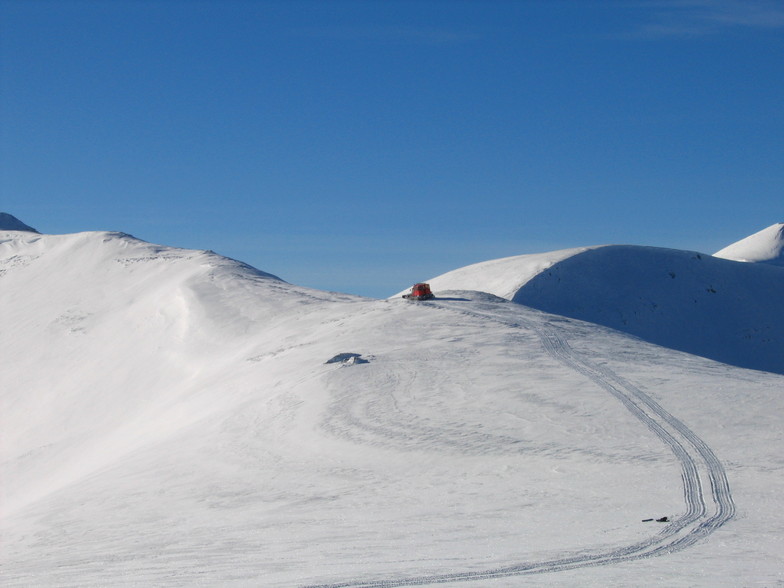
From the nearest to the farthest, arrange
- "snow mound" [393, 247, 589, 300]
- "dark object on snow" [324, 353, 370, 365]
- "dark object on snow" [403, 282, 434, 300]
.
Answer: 1. "dark object on snow" [324, 353, 370, 365]
2. "dark object on snow" [403, 282, 434, 300]
3. "snow mound" [393, 247, 589, 300]

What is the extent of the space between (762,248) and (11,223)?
85.6 meters

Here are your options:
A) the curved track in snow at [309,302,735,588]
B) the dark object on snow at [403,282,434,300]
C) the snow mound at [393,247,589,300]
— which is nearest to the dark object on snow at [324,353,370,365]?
the curved track in snow at [309,302,735,588]

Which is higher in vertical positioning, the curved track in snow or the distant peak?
the distant peak

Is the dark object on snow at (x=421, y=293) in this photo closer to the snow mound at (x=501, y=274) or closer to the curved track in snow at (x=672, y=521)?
the curved track in snow at (x=672, y=521)

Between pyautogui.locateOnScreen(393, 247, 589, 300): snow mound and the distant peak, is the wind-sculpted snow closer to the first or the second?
pyautogui.locateOnScreen(393, 247, 589, 300): snow mound

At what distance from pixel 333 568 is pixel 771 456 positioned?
11.5 m

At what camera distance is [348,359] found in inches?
1255

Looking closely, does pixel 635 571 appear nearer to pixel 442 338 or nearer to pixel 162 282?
pixel 442 338

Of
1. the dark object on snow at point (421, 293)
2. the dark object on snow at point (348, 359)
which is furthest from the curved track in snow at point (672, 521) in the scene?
the dark object on snow at point (421, 293)

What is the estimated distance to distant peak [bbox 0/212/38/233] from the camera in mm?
97500

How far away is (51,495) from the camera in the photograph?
25.9 meters

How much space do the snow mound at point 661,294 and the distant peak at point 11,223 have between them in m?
55.7

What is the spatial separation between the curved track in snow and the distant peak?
82.2 m

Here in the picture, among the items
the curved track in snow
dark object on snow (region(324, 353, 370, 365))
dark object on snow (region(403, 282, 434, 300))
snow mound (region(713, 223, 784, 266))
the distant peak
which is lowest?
the curved track in snow
